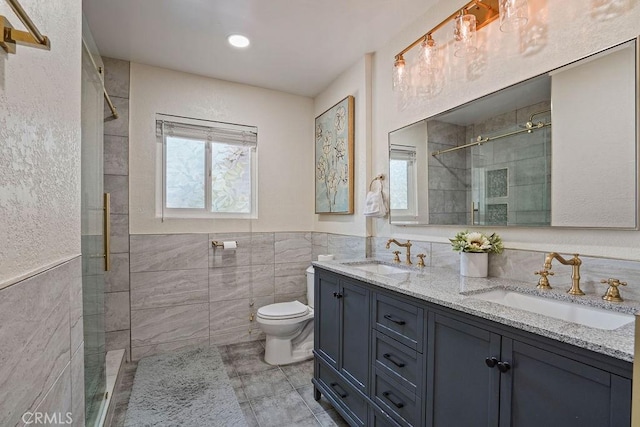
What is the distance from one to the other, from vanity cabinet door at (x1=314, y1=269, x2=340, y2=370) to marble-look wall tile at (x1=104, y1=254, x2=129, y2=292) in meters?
1.65

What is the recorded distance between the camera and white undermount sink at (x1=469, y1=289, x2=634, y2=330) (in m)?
1.06

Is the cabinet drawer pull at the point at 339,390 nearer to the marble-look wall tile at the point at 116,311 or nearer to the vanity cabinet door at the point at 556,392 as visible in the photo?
the vanity cabinet door at the point at 556,392

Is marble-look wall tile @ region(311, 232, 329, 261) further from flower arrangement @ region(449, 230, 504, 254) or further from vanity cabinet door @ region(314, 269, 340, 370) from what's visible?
flower arrangement @ region(449, 230, 504, 254)

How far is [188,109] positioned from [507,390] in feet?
9.85

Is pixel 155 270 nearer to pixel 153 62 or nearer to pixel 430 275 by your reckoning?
pixel 153 62

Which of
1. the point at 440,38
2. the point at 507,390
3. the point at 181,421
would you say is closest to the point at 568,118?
the point at 440,38

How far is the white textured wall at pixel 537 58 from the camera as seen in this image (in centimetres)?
119

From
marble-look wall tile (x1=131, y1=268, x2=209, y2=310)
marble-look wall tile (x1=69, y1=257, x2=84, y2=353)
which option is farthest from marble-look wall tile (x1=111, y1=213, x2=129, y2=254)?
marble-look wall tile (x1=69, y1=257, x2=84, y2=353)

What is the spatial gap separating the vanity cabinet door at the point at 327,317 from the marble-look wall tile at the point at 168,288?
1269mm

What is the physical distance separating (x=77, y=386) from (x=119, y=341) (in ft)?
5.46

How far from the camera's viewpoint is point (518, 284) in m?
1.42

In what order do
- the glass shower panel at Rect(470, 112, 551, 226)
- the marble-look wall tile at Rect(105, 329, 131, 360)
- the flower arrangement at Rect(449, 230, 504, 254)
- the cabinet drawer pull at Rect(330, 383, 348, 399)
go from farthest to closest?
the marble-look wall tile at Rect(105, 329, 131, 360) < the cabinet drawer pull at Rect(330, 383, 348, 399) < the flower arrangement at Rect(449, 230, 504, 254) < the glass shower panel at Rect(470, 112, 551, 226)

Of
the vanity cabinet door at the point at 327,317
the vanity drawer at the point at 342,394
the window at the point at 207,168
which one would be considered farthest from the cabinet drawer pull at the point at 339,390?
the window at the point at 207,168

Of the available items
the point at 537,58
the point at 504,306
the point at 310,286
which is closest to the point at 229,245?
the point at 310,286
